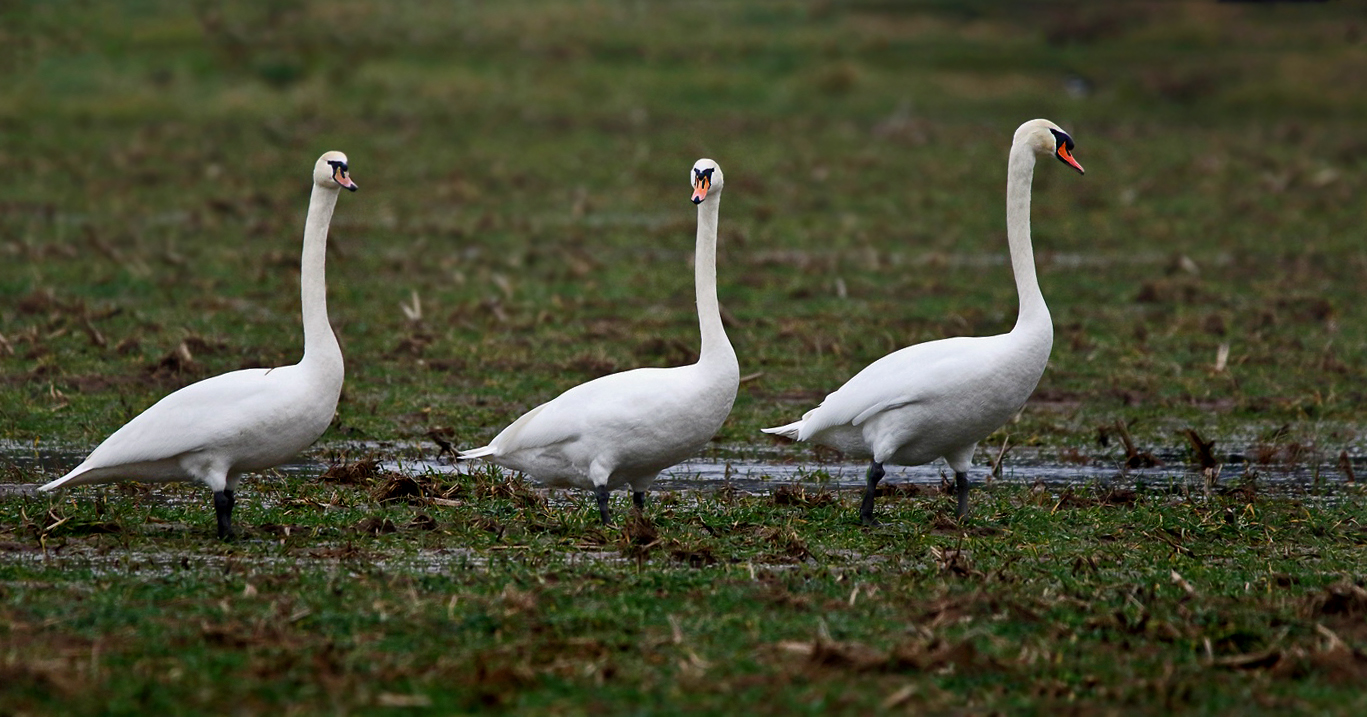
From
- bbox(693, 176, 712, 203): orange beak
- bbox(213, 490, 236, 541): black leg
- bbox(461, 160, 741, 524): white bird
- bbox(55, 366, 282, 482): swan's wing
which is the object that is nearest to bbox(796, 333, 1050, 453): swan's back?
bbox(461, 160, 741, 524): white bird

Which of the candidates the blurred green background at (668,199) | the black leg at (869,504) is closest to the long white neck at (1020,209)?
the black leg at (869,504)

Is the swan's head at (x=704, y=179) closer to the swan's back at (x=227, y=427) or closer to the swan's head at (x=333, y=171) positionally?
the swan's head at (x=333, y=171)

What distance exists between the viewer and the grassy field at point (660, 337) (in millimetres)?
6094

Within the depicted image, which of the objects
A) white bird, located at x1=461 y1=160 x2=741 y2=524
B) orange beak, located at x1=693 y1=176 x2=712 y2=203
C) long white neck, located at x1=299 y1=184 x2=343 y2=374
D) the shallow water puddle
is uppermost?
orange beak, located at x1=693 y1=176 x2=712 y2=203

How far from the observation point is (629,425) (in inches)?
324

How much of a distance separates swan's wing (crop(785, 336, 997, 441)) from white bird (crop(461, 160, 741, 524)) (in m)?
0.70

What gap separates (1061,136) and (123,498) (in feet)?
17.2

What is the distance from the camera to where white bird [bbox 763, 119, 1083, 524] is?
8555 mm

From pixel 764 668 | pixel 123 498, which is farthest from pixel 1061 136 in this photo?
pixel 123 498

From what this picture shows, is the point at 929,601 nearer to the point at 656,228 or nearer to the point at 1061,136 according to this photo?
the point at 1061,136

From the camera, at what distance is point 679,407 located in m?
8.25

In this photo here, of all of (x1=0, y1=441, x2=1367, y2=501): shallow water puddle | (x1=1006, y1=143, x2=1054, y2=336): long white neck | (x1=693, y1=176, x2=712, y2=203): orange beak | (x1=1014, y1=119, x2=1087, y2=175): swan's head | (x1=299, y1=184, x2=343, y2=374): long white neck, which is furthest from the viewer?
(x1=0, y1=441, x2=1367, y2=501): shallow water puddle

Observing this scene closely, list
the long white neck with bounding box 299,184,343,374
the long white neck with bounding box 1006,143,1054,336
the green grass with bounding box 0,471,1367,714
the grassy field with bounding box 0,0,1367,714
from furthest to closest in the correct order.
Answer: the long white neck with bounding box 1006,143,1054,336
the long white neck with bounding box 299,184,343,374
the grassy field with bounding box 0,0,1367,714
the green grass with bounding box 0,471,1367,714

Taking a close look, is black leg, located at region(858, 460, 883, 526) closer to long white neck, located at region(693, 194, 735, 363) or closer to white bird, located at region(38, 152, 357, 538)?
long white neck, located at region(693, 194, 735, 363)
